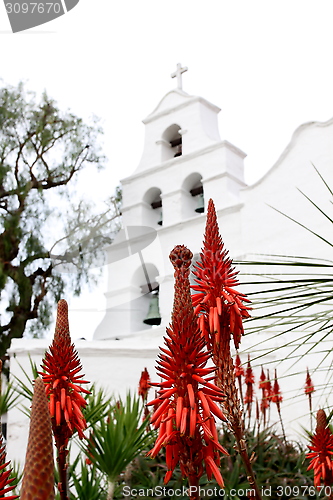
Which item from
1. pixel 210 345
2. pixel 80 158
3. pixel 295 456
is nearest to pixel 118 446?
pixel 210 345

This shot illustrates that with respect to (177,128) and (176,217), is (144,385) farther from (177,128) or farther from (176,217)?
(177,128)

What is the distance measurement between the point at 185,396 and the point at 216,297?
0.59 metres

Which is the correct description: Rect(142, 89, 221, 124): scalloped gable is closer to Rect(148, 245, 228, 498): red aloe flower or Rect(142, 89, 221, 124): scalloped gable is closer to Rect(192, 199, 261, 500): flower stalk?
Rect(192, 199, 261, 500): flower stalk

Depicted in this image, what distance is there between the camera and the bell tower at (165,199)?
11.8 m

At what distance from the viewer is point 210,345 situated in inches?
74.1

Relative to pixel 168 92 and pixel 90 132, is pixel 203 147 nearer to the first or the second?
pixel 168 92

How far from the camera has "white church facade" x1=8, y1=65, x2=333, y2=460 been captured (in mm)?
9320

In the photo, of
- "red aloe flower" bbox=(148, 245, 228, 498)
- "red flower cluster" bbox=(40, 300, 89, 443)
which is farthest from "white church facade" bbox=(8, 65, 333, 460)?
"red aloe flower" bbox=(148, 245, 228, 498)

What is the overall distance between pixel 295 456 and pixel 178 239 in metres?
6.92

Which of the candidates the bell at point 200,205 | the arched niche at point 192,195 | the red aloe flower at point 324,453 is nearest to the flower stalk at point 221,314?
the red aloe flower at point 324,453

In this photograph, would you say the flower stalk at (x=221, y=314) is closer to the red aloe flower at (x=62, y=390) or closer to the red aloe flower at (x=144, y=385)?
the red aloe flower at (x=62, y=390)

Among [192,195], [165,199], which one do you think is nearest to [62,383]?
[165,199]

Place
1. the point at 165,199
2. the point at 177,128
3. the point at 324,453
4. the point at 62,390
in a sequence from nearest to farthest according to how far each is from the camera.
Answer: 1. the point at 62,390
2. the point at 324,453
3. the point at 165,199
4. the point at 177,128

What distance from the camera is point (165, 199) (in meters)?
12.7
